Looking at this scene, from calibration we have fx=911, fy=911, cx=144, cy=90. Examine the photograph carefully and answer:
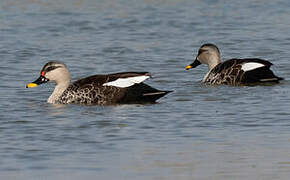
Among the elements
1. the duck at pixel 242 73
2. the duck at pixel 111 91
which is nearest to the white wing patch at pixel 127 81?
the duck at pixel 111 91

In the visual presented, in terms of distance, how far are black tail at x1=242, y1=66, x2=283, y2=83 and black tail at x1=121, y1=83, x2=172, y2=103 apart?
2.98 m

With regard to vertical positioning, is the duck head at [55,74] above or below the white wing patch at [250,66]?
above

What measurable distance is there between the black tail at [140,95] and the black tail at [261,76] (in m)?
2.98

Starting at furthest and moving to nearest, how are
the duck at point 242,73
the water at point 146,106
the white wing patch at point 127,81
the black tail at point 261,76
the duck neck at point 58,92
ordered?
the duck at point 242,73 < the black tail at point 261,76 < the duck neck at point 58,92 < the white wing patch at point 127,81 < the water at point 146,106

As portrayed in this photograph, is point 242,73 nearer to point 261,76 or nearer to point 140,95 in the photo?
point 261,76

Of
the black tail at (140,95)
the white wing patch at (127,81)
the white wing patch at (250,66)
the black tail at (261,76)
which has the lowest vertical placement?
the black tail at (261,76)

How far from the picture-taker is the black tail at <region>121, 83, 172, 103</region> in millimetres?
14523

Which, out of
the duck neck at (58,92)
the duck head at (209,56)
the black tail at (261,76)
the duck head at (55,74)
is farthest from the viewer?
the duck head at (209,56)

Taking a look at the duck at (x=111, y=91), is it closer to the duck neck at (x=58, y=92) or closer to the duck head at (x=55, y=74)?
the duck neck at (x=58, y=92)

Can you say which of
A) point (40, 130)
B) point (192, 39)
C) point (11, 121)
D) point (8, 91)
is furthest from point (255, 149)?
point (192, 39)

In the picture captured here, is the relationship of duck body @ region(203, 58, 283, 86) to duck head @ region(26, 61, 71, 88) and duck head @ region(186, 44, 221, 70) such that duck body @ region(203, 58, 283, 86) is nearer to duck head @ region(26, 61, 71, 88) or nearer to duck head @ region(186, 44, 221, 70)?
duck head @ region(186, 44, 221, 70)

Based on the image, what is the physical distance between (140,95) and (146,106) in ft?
1.34

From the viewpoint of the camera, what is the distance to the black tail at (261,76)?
16.7m

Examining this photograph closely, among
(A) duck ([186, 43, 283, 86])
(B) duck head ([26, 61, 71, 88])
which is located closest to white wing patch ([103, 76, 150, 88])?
(B) duck head ([26, 61, 71, 88])
